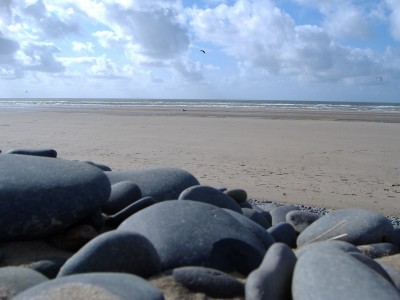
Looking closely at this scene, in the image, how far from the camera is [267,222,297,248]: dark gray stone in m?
4.03

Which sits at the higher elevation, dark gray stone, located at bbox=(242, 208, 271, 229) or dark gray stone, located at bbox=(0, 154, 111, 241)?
dark gray stone, located at bbox=(0, 154, 111, 241)

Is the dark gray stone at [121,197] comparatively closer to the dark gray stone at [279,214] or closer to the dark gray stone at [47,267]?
the dark gray stone at [47,267]

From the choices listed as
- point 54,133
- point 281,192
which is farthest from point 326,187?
point 54,133

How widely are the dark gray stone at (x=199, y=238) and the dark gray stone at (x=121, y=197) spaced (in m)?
0.72

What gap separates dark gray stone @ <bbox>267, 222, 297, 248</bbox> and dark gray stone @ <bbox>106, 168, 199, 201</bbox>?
989 mm

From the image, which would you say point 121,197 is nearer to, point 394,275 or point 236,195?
point 236,195

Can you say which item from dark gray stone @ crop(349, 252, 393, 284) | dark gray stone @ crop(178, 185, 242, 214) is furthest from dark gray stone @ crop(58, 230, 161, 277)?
dark gray stone @ crop(178, 185, 242, 214)

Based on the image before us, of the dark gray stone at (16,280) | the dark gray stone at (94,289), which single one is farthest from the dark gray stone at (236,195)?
the dark gray stone at (94,289)

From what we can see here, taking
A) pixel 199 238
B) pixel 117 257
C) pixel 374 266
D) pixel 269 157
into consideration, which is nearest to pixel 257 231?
pixel 199 238

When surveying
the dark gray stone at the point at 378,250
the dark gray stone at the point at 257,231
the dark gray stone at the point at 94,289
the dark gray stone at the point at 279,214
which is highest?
the dark gray stone at the point at 94,289

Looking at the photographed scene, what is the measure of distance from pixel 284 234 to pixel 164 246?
5.07 feet

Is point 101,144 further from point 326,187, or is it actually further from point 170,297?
point 170,297

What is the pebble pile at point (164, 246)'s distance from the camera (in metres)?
2.23

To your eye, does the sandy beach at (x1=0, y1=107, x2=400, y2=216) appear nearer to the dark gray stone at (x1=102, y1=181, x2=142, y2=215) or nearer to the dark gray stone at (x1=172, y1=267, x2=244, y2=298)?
the dark gray stone at (x1=102, y1=181, x2=142, y2=215)
